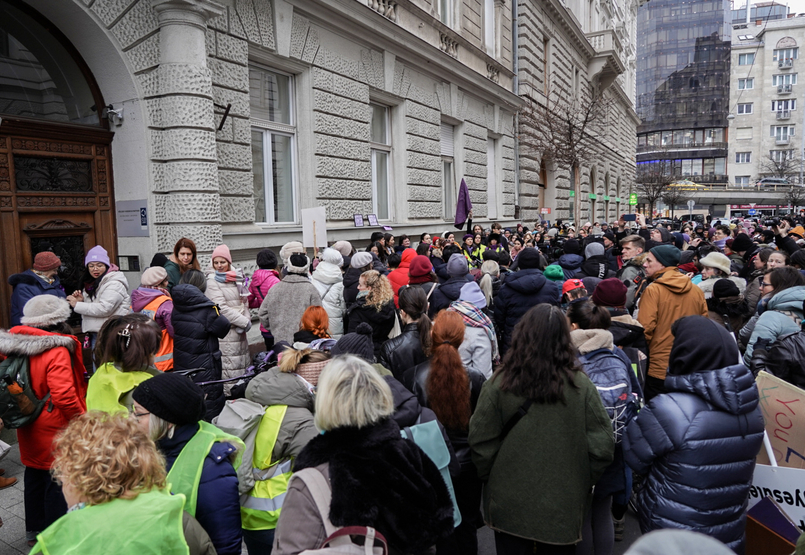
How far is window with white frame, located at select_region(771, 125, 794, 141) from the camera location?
74812 millimetres

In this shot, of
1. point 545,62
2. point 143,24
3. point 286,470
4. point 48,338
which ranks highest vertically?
point 545,62

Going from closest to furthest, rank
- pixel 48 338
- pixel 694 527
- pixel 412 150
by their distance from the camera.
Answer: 1. pixel 694 527
2. pixel 48 338
3. pixel 412 150

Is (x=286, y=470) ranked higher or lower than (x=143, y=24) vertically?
lower

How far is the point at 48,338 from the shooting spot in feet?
12.3

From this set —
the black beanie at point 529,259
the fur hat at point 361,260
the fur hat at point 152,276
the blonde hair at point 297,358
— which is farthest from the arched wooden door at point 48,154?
the black beanie at point 529,259

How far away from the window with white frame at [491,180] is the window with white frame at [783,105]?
249 feet

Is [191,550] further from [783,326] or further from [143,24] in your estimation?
[143,24]

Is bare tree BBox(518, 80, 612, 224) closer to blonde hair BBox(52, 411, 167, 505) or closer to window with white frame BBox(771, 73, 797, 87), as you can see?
blonde hair BBox(52, 411, 167, 505)

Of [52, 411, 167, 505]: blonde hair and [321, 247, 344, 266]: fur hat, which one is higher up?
[321, 247, 344, 266]: fur hat

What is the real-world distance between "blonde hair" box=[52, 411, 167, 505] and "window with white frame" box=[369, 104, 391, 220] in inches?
442

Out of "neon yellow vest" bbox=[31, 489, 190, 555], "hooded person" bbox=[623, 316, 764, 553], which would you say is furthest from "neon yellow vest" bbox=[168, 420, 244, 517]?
"hooded person" bbox=[623, 316, 764, 553]

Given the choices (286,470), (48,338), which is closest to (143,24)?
(48,338)

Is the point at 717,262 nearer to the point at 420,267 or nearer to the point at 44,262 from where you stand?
the point at 420,267

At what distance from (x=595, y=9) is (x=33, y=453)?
119 ft
